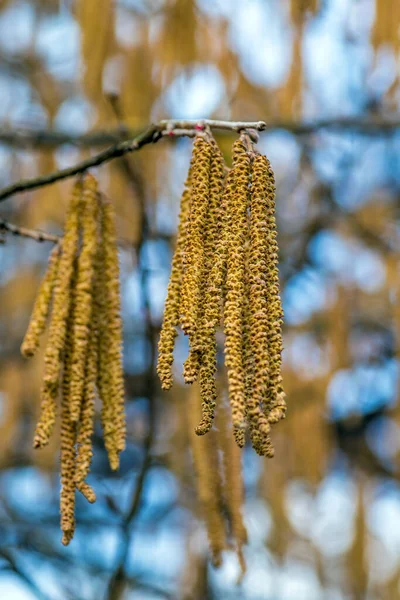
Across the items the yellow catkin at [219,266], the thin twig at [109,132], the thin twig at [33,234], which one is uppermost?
the thin twig at [109,132]

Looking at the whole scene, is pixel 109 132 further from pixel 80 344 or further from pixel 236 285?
pixel 236 285

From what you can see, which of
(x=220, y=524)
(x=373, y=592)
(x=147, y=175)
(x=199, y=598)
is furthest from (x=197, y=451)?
(x=373, y=592)

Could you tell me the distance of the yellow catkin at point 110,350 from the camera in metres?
1.21

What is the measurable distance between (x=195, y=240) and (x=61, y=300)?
0.30 metres

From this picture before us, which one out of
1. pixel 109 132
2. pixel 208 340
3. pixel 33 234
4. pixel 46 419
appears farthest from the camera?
pixel 109 132

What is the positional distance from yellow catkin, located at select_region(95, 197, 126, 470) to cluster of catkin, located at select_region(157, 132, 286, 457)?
0.22 metres

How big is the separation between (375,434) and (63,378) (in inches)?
133

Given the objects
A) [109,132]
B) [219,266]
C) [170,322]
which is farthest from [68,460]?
[109,132]

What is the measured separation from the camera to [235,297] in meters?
0.97

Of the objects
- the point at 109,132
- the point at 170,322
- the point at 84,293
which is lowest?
the point at 170,322

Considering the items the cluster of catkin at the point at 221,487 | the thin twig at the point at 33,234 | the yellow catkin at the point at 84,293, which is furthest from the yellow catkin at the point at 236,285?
the cluster of catkin at the point at 221,487

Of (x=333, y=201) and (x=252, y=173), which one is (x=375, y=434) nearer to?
(x=333, y=201)

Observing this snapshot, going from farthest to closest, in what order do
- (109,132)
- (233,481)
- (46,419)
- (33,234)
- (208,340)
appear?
(109,132) → (233,481) → (33,234) → (46,419) → (208,340)

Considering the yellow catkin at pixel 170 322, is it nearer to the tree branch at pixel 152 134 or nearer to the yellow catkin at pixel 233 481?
the tree branch at pixel 152 134
